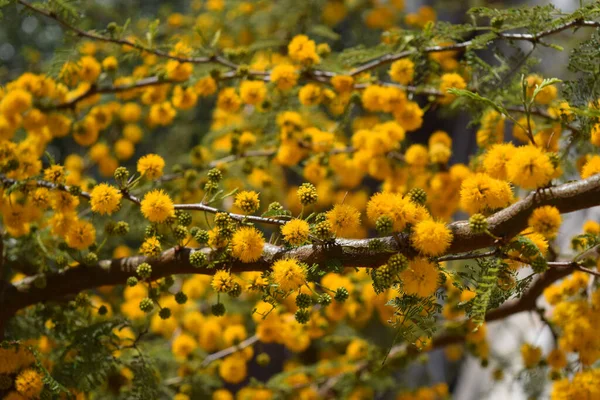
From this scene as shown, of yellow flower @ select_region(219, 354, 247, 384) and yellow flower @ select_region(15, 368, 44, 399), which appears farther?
yellow flower @ select_region(219, 354, 247, 384)

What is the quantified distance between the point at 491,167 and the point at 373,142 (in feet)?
2.94

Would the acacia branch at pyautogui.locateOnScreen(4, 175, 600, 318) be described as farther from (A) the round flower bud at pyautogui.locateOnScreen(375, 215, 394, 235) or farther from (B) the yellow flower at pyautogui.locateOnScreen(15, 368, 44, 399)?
(B) the yellow flower at pyautogui.locateOnScreen(15, 368, 44, 399)

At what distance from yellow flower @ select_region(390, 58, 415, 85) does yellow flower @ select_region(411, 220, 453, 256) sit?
39.8 inches

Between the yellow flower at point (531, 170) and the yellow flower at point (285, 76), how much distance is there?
112 centimetres

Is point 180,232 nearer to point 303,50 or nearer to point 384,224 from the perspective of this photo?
point 384,224

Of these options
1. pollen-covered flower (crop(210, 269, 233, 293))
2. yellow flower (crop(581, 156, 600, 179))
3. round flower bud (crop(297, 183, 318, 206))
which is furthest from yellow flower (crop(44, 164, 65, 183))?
yellow flower (crop(581, 156, 600, 179))

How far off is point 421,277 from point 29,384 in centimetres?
116

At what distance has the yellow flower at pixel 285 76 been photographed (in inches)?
91.2

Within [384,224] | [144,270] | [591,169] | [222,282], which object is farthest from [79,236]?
[591,169]

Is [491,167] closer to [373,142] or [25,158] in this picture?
[373,142]

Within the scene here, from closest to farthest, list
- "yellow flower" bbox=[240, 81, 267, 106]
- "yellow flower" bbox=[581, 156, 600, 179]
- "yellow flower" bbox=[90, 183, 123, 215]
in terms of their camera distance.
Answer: "yellow flower" bbox=[581, 156, 600, 179] → "yellow flower" bbox=[90, 183, 123, 215] → "yellow flower" bbox=[240, 81, 267, 106]

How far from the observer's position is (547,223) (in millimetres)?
1354

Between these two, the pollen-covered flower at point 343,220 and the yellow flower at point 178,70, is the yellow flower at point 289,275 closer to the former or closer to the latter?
the pollen-covered flower at point 343,220

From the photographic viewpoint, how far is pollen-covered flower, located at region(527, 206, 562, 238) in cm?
135
